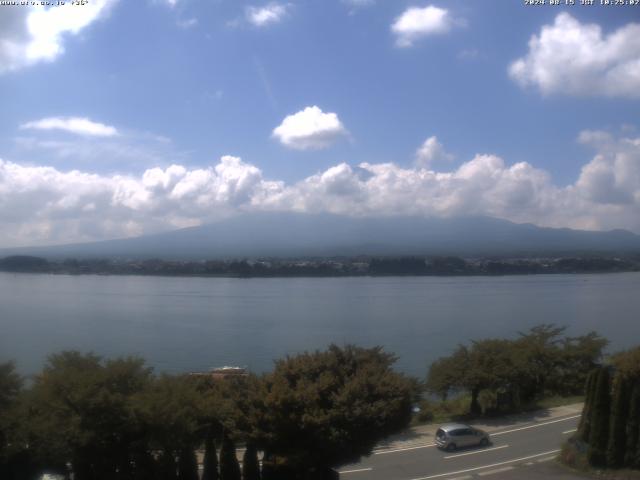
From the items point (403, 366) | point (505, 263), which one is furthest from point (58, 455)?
point (505, 263)

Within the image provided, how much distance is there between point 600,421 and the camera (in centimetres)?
805

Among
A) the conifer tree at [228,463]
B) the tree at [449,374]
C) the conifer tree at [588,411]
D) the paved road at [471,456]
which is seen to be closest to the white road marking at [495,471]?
the paved road at [471,456]

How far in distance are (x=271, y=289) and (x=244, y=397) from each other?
47558 mm

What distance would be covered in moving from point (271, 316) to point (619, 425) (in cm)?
2978

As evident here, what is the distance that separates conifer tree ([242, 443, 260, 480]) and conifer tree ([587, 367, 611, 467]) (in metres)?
4.30

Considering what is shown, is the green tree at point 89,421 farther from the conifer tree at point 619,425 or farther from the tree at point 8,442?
the conifer tree at point 619,425

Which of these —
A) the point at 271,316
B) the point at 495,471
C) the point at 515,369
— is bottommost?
the point at 271,316

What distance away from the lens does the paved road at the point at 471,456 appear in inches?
359

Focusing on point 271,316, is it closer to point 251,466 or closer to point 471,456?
point 471,456

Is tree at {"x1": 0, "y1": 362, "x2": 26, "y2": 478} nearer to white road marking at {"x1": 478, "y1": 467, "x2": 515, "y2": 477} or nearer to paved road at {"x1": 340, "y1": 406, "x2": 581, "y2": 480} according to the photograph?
paved road at {"x1": 340, "y1": 406, "x2": 581, "y2": 480}

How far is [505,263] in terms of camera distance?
65750mm

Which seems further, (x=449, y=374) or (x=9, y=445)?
(x=449, y=374)

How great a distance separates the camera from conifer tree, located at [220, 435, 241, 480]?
7738mm

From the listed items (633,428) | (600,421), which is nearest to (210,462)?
(600,421)
